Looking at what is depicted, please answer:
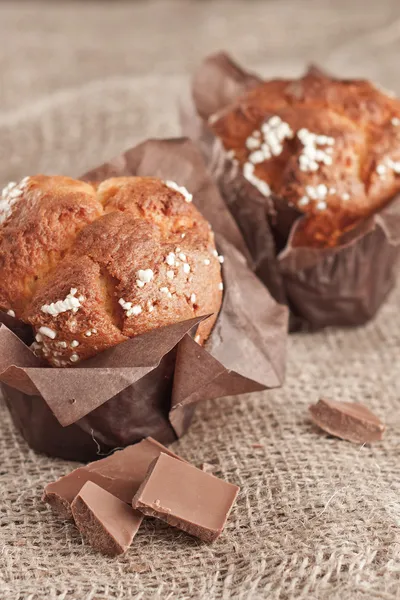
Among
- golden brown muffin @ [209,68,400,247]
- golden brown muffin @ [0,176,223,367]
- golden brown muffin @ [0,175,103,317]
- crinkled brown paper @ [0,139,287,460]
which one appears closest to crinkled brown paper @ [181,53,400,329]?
golden brown muffin @ [209,68,400,247]

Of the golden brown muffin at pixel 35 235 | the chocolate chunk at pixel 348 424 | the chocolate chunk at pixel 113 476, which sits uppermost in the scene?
the golden brown muffin at pixel 35 235

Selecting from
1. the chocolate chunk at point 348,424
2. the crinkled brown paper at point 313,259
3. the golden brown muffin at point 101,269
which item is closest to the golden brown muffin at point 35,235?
the golden brown muffin at point 101,269

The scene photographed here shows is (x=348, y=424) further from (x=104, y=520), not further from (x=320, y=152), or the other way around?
(x=320, y=152)

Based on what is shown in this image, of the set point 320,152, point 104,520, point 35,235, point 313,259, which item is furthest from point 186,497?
point 320,152

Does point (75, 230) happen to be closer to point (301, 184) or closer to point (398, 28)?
point (301, 184)

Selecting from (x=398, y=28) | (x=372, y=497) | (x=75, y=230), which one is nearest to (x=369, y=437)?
(x=372, y=497)

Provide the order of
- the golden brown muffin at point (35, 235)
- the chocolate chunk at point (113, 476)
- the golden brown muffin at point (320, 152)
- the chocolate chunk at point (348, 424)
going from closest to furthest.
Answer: the chocolate chunk at point (113, 476) < the golden brown muffin at point (35, 235) < the chocolate chunk at point (348, 424) < the golden brown muffin at point (320, 152)

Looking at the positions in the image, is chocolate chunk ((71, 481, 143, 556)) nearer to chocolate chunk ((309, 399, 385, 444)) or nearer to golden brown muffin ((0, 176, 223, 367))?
golden brown muffin ((0, 176, 223, 367))

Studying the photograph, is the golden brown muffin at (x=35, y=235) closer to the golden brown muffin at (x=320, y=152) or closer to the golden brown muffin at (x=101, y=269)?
the golden brown muffin at (x=101, y=269)
